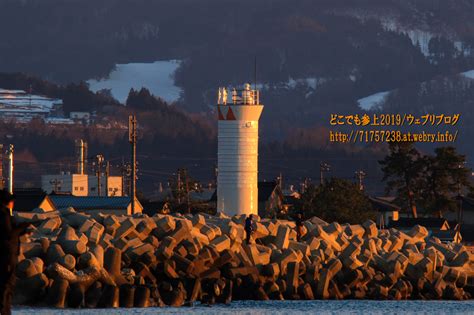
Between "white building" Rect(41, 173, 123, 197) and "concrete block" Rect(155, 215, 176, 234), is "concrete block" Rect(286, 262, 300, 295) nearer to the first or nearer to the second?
"concrete block" Rect(155, 215, 176, 234)

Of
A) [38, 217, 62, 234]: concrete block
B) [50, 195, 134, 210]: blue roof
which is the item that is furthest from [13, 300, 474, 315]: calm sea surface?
[50, 195, 134, 210]: blue roof

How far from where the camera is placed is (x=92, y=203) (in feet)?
311

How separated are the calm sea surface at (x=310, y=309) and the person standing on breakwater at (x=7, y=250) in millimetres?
6845

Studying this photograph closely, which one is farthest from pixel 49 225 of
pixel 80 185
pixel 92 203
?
pixel 80 185

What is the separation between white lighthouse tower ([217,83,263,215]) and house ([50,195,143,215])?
5.61m

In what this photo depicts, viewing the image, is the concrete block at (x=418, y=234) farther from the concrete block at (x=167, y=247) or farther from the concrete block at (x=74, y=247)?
the concrete block at (x=74, y=247)

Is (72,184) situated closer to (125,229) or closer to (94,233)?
(125,229)

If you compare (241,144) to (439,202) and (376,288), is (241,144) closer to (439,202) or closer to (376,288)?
(439,202)

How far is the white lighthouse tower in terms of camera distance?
86.2 meters

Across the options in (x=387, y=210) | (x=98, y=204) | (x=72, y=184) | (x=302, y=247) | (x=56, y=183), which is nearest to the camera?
(x=302, y=247)

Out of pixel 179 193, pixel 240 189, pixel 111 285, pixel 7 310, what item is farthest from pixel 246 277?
pixel 179 193

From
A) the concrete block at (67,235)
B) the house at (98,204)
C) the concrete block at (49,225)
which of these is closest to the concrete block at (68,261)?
the concrete block at (67,235)

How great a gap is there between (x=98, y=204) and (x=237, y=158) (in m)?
11.7

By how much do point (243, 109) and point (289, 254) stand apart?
47.7 meters
